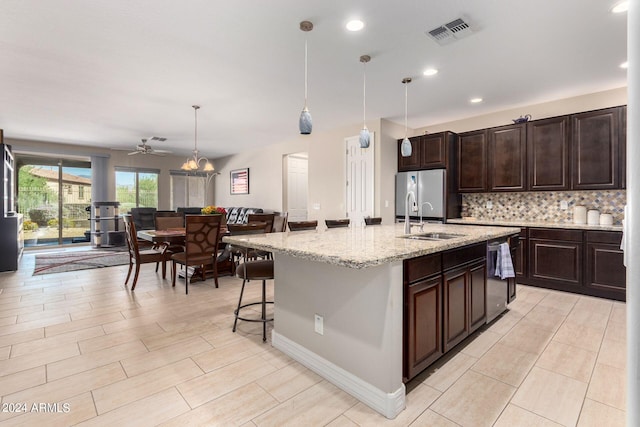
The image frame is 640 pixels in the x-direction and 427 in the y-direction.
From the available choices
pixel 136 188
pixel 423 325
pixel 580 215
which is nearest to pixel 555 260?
pixel 580 215

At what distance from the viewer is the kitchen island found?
1.71m

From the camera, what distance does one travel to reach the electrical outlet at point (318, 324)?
2076 millimetres

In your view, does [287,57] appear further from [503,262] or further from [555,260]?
[555,260]

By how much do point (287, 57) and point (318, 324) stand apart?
100 inches

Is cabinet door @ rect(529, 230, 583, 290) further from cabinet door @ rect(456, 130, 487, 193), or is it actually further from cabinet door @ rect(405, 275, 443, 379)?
cabinet door @ rect(405, 275, 443, 379)

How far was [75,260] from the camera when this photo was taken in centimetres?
611

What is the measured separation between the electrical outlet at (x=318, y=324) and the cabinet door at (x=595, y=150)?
390cm

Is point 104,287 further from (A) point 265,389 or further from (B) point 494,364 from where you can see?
(B) point 494,364

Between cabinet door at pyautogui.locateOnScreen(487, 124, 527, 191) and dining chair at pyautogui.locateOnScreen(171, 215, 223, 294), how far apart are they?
404cm

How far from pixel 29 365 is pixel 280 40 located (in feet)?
10.4

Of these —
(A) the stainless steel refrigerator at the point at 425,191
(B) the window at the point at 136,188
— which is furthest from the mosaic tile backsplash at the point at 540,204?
(B) the window at the point at 136,188

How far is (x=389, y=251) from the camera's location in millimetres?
1773

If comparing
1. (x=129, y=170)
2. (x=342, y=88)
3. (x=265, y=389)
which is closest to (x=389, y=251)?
(x=265, y=389)

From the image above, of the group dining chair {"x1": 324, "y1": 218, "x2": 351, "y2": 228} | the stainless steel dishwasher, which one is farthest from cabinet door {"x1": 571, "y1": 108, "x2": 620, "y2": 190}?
dining chair {"x1": 324, "y1": 218, "x2": 351, "y2": 228}
